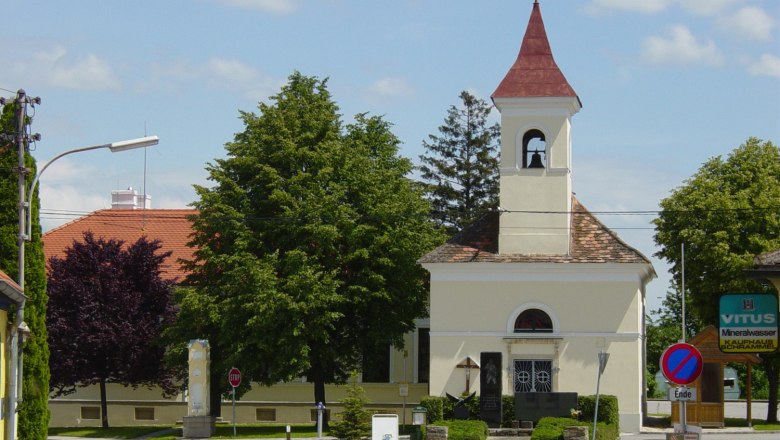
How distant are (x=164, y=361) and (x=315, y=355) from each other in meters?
5.83

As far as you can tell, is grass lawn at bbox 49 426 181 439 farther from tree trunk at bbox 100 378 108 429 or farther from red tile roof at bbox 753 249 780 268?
red tile roof at bbox 753 249 780 268

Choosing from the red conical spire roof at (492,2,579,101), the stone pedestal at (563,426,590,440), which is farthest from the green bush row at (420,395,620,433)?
the red conical spire roof at (492,2,579,101)

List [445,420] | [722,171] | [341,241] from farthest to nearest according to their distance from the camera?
[722,171], [341,241], [445,420]

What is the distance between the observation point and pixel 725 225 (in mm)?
47750

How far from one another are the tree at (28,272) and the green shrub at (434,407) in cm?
1633

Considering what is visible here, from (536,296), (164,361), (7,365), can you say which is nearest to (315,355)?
(164,361)

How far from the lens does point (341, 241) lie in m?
46.1

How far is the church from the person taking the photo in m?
42.1

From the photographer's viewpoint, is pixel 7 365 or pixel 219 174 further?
pixel 219 174

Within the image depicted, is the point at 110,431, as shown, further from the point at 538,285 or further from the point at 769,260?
the point at 769,260

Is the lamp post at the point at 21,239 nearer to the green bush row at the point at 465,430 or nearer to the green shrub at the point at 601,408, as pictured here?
the green bush row at the point at 465,430

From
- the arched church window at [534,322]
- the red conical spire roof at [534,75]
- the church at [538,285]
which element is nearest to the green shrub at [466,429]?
the church at [538,285]

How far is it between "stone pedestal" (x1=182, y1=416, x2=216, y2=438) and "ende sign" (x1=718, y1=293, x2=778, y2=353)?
3361 cm

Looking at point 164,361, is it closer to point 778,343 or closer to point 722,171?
point 722,171
